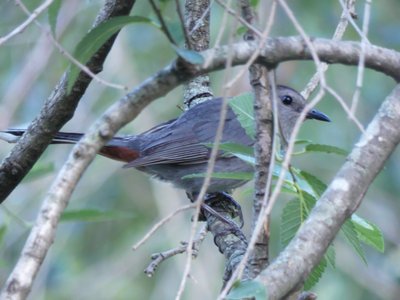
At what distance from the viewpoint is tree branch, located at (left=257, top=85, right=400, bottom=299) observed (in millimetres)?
2533

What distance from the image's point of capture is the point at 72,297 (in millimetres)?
7344

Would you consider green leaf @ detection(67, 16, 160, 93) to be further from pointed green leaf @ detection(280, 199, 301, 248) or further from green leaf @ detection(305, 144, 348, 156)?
pointed green leaf @ detection(280, 199, 301, 248)

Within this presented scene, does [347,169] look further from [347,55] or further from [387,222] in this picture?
[387,222]

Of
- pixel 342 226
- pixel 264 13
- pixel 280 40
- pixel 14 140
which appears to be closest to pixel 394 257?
pixel 264 13

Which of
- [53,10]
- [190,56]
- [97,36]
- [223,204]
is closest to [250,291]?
[190,56]

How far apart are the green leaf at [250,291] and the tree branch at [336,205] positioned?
0.16 metres

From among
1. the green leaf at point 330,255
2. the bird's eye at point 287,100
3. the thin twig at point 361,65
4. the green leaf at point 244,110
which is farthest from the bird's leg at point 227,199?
the thin twig at point 361,65

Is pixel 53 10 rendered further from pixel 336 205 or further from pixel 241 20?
pixel 336 205

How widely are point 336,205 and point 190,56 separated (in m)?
0.71

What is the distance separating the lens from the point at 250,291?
→ 229 cm

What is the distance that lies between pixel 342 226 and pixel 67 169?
43.7 inches

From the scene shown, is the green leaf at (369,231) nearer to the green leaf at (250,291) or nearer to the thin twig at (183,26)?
the green leaf at (250,291)

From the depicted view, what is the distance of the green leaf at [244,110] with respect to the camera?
11.1ft

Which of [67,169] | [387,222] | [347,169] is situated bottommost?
[67,169]
